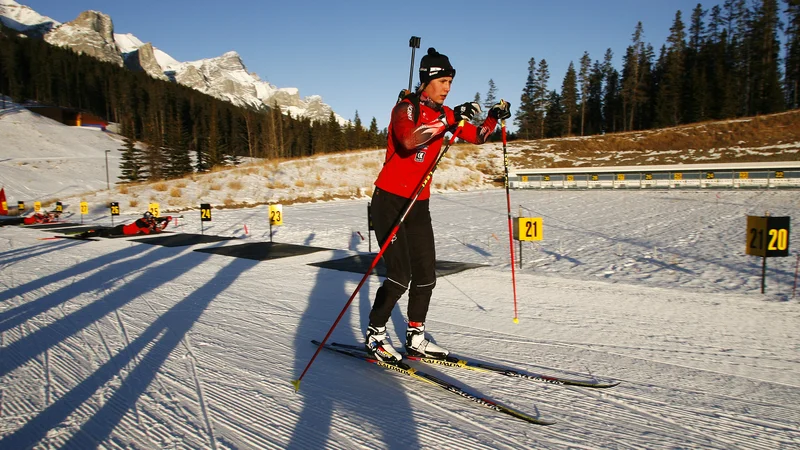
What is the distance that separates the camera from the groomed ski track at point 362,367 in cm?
231

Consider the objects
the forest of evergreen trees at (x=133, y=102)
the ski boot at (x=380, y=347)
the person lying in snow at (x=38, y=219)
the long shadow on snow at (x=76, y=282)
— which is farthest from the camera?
the forest of evergreen trees at (x=133, y=102)

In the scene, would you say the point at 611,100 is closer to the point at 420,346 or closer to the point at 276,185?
the point at 276,185

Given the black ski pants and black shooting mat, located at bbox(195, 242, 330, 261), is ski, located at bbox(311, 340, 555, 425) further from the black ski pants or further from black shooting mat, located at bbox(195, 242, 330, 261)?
black shooting mat, located at bbox(195, 242, 330, 261)

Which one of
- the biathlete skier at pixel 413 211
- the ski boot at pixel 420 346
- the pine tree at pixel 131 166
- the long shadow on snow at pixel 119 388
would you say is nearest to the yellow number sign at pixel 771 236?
the biathlete skier at pixel 413 211

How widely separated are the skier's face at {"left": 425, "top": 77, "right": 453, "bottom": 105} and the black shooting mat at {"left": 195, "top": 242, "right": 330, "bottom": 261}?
6.67 meters

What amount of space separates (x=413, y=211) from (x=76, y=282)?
19.4 feet

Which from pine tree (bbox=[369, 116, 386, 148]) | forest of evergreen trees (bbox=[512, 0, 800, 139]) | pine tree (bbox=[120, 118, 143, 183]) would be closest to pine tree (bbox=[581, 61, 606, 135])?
forest of evergreen trees (bbox=[512, 0, 800, 139])

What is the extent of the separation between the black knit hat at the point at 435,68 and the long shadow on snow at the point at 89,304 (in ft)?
12.3

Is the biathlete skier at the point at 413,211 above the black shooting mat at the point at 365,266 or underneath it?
above

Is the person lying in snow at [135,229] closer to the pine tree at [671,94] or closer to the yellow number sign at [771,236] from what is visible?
the yellow number sign at [771,236]

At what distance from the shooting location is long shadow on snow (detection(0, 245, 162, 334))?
188 inches

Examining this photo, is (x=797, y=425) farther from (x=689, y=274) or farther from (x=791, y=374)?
(x=689, y=274)

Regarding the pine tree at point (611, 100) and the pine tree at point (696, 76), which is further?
the pine tree at point (611, 100)

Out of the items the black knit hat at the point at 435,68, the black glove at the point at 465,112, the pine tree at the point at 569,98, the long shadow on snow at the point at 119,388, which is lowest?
the long shadow on snow at the point at 119,388
